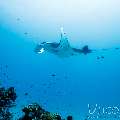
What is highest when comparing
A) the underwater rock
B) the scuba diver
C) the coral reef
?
the scuba diver

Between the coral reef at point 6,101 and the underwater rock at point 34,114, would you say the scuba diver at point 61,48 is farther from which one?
the underwater rock at point 34,114

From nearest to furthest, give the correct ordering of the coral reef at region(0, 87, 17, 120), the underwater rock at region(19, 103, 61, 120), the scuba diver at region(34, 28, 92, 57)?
the underwater rock at region(19, 103, 61, 120), the coral reef at region(0, 87, 17, 120), the scuba diver at region(34, 28, 92, 57)

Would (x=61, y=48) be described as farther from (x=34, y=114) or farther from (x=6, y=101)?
(x=34, y=114)

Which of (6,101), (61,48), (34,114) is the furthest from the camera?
(61,48)

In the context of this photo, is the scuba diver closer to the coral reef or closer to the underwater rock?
the coral reef

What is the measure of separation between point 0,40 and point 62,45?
8204mm

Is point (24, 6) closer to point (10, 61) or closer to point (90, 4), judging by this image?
point (90, 4)

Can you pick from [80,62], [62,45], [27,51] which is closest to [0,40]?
[27,51]

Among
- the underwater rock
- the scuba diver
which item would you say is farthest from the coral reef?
the scuba diver

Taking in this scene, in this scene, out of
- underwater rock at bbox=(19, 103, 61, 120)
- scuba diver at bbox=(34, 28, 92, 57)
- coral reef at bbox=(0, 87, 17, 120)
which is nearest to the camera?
underwater rock at bbox=(19, 103, 61, 120)

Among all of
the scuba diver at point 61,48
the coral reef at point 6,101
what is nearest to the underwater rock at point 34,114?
the coral reef at point 6,101

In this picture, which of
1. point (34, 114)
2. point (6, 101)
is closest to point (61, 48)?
point (6, 101)

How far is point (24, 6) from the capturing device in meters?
24.6

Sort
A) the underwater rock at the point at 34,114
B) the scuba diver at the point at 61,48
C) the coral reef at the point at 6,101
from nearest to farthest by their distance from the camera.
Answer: the underwater rock at the point at 34,114, the coral reef at the point at 6,101, the scuba diver at the point at 61,48
